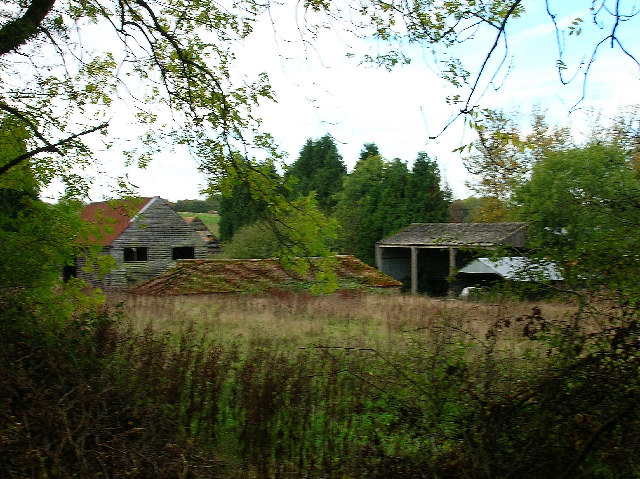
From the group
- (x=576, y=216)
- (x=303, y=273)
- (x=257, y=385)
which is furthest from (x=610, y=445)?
(x=303, y=273)

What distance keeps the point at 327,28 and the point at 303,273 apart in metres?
3.35

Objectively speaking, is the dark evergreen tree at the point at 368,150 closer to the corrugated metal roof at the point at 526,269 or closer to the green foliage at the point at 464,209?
the green foliage at the point at 464,209

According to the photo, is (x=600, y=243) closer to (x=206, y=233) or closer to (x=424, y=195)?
(x=424, y=195)

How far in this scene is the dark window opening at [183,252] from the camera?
38.3 meters

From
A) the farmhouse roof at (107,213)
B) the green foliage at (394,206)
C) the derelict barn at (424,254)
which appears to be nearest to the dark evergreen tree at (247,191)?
the farmhouse roof at (107,213)

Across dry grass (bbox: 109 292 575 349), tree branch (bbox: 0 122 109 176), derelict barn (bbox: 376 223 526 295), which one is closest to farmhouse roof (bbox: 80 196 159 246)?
tree branch (bbox: 0 122 109 176)

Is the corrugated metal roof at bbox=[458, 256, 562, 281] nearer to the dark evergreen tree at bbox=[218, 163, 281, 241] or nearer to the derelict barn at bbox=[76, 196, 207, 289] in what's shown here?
the dark evergreen tree at bbox=[218, 163, 281, 241]

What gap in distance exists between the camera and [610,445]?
427cm

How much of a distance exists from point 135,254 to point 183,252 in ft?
10.6

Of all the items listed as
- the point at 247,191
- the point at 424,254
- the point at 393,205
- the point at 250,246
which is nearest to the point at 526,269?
the point at 247,191

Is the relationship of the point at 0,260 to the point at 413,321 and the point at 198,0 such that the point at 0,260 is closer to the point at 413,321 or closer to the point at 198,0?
the point at 198,0

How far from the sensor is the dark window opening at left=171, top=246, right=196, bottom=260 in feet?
126

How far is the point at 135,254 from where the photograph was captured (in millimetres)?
36781

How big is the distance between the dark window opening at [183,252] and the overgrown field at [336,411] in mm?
31366
